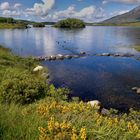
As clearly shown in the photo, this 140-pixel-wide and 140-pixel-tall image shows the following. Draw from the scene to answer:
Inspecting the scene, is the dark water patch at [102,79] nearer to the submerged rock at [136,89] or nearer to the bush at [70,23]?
the submerged rock at [136,89]

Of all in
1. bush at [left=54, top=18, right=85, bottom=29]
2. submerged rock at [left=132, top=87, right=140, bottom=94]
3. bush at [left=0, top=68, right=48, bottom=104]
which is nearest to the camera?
bush at [left=0, top=68, right=48, bottom=104]

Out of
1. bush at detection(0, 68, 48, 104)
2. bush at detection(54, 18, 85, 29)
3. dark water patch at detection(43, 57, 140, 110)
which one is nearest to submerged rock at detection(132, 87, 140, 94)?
dark water patch at detection(43, 57, 140, 110)

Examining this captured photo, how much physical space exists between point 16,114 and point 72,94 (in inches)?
590

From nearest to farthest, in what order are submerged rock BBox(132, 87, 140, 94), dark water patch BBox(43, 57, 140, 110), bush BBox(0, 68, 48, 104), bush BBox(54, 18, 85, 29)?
bush BBox(0, 68, 48, 104), dark water patch BBox(43, 57, 140, 110), submerged rock BBox(132, 87, 140, 94), bush BBox(54, 18, 85, 29)

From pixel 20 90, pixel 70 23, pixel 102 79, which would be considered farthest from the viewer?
pixel 70 23

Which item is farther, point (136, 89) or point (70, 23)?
point (70, 23)

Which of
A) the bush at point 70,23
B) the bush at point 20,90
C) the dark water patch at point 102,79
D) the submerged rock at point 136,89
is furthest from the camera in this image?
the bush at point 70,23

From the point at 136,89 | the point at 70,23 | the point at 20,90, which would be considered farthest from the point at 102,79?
the point at 70,23

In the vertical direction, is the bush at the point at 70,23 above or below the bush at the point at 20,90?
below

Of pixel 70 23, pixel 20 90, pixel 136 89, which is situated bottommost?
pixel 70 23

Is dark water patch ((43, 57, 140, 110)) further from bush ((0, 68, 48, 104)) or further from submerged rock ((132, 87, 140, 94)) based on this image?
bush ((0, 68, 48, 104))

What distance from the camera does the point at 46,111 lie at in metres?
6.77

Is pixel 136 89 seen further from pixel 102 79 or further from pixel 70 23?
pixel 70 23

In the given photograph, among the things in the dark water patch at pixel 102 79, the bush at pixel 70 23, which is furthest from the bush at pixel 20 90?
the bush at pixel 70 23
